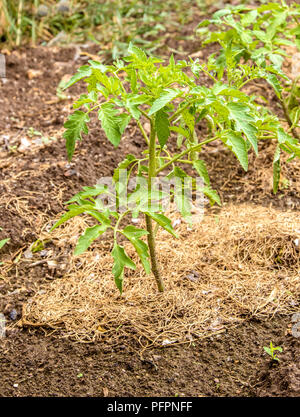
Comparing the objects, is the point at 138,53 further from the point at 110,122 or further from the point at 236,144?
the point at 236,144

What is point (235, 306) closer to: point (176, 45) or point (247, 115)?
point (247, 115)

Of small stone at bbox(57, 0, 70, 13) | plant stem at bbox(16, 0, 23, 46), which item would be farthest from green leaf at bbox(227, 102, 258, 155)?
small stone at bbox(57, 0, 70, 13)

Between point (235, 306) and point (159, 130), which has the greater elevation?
point (159, 130)

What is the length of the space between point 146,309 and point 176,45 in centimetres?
292

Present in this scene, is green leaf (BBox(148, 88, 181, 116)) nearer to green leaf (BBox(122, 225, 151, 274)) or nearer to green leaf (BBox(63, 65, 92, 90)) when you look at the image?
green leaf (BBox(63, 65, 92, 90))

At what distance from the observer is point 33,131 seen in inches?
151

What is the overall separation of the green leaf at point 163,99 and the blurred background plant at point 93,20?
3.01 m

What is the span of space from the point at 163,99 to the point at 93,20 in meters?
3.69

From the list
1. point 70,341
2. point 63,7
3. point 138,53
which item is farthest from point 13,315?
point 63,7

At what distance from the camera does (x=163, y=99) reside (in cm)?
183

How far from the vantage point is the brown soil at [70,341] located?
214cm

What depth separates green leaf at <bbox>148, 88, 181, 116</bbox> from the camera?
5.87ft

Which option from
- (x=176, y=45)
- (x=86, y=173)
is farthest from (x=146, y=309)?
(x=176, y=45)

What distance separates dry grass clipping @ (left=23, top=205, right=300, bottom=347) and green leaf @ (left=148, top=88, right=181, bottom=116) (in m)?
1.06
